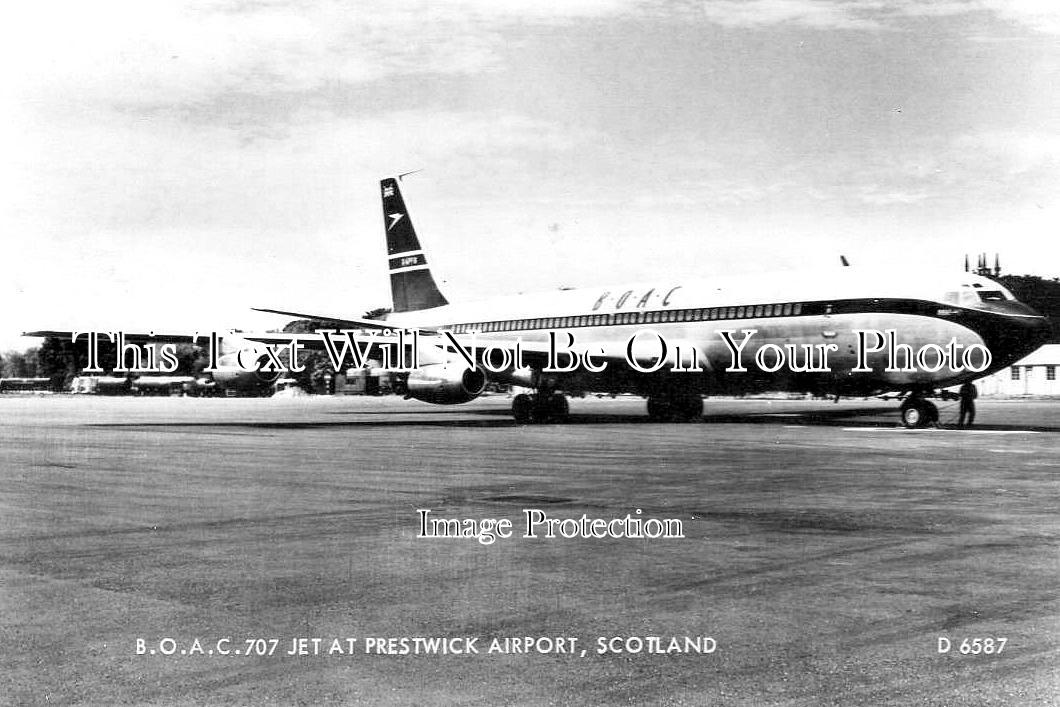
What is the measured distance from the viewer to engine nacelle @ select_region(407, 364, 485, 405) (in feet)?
95.9

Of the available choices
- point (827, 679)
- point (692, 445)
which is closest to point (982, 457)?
point (692, 445)

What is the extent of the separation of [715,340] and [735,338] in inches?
28.2

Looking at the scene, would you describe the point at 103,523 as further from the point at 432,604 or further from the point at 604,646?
the point at 604,646

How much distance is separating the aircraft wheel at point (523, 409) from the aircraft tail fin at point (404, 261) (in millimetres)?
11420

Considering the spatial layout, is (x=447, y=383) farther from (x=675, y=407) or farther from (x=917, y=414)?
(x=917, y=414)

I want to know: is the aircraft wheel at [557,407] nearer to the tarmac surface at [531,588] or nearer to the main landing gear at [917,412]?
the main landing gear at [917,412]

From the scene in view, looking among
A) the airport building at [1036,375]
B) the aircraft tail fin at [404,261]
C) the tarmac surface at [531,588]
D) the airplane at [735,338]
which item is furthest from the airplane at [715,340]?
the airport building at [1036,375]

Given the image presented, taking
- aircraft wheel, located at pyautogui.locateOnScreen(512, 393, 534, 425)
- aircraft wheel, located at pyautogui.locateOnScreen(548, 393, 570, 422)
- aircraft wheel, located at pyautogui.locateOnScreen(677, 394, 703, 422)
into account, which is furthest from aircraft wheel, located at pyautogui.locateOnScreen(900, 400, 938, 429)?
aircraft wheel, located at pyautogui.locateOnScreen(512, 393, 534, 425)

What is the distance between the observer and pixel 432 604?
247 inches

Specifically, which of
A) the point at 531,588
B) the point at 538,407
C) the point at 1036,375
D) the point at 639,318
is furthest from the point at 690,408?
the point at 1036,375

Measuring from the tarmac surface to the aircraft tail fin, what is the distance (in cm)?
2635

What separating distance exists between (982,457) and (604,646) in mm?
13422

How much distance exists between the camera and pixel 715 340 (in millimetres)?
28156

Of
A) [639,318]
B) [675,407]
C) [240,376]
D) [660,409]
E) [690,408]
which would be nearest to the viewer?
[639,318]
